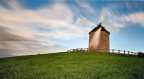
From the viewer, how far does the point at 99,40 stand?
78.2 m

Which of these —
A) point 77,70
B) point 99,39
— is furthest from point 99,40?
point 77,70

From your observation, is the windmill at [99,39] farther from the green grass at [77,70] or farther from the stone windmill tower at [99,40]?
the green grass at [77,70]

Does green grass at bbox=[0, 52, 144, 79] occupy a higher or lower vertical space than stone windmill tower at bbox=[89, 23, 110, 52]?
lower

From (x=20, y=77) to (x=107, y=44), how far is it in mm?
55924

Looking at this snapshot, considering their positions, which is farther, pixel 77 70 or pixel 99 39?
pixel 99 39

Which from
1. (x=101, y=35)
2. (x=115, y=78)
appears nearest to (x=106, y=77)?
(x=115, y=78)

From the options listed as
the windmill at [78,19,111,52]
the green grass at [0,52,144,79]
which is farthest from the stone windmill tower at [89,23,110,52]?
the green grass at [0,52,144,79]

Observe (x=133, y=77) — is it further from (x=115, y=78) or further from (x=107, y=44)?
(x=107, y=44)

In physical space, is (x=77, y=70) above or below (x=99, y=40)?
below

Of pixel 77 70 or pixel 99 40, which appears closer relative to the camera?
pixel 77 70

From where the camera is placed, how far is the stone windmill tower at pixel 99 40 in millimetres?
78250

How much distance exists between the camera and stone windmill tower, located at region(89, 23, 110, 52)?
78.2 meters

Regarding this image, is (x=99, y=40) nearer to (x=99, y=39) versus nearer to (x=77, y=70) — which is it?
(x=99, y=39)

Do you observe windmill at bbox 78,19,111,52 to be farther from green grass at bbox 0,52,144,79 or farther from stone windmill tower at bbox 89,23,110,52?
green grass at bbox 0,52,144,79
